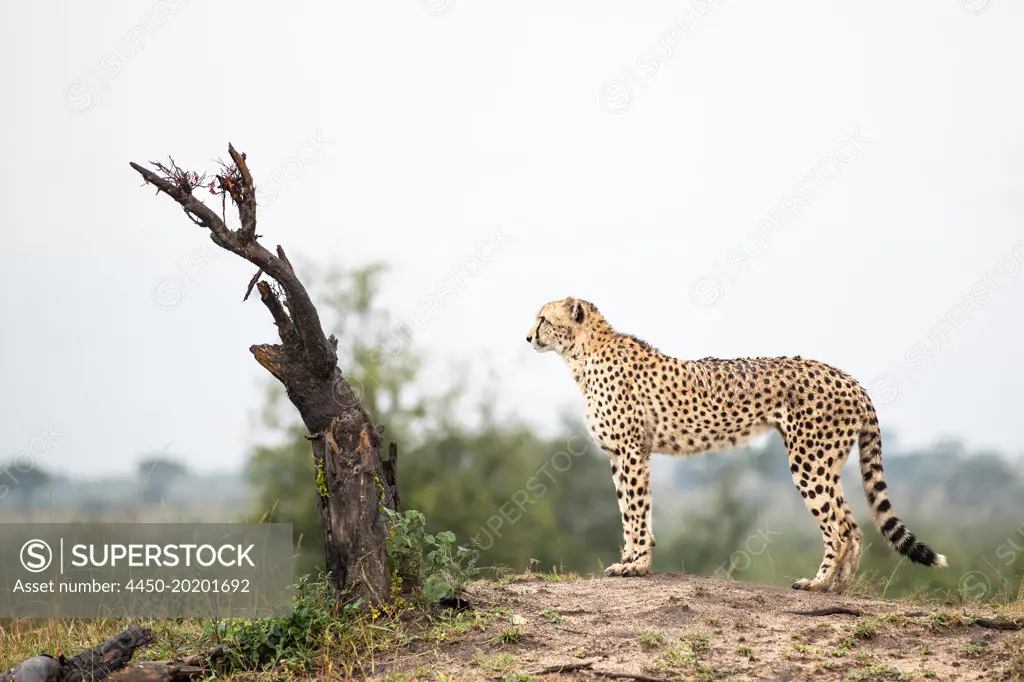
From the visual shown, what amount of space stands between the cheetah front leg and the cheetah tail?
6.46 feet

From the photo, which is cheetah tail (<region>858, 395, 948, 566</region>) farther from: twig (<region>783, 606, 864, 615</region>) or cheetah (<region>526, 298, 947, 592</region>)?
twig (<region>783, 606, 864, 615</region>)

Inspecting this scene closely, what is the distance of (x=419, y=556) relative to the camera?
760cm

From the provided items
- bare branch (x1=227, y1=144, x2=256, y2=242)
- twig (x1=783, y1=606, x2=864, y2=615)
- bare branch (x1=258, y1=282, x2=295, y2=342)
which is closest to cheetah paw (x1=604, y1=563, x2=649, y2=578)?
twig (x1=783, y1=606, x2=864, y2=615)

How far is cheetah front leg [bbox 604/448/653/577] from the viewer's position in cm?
913

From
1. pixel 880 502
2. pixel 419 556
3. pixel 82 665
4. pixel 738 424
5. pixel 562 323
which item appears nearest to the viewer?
pixel 82 665

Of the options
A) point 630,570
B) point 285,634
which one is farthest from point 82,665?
point 630,570

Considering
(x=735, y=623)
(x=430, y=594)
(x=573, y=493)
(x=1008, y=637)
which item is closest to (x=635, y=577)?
(x=735, y=623)

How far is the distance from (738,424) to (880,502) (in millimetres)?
1376

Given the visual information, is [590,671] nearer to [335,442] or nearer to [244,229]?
[335,442]

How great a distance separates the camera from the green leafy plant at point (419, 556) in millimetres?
7516

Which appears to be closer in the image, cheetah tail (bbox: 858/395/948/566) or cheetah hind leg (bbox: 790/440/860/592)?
cheetah tail (bbox: 858/395/948/566)

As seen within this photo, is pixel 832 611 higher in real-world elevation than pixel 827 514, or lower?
lower

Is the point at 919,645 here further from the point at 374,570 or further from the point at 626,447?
the point at 374,570

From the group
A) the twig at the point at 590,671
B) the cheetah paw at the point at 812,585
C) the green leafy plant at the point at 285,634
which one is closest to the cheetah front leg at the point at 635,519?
the cheetah paw at the point at 812,585
